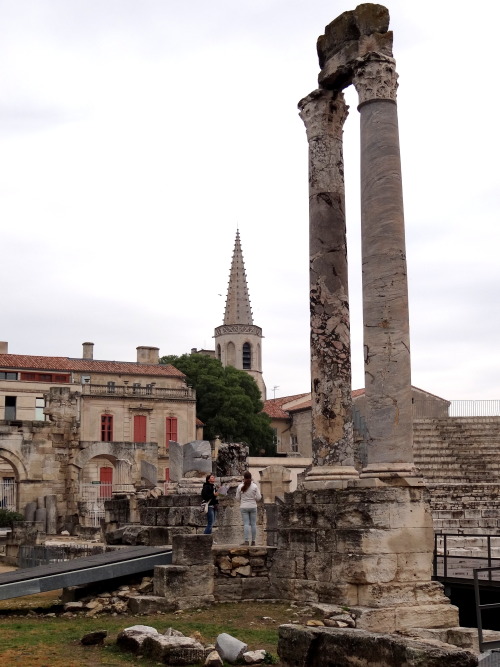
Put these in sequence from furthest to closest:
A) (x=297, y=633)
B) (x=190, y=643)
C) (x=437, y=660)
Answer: (x=190, y=643), (x=297, y=633), (x=437, y=660)

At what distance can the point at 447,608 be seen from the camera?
11195 millimetres

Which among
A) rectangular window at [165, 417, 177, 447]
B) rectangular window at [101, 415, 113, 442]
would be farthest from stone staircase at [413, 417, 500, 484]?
rectangular window at [101, 415, 113, 442]

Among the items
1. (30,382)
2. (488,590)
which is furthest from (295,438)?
(488,590)

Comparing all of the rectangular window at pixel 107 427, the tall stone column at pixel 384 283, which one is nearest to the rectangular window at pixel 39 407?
the rectangular window at pixel 107 427

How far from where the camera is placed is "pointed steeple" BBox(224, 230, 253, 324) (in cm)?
8519

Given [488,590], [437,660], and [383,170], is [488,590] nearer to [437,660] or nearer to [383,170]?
[383,170]

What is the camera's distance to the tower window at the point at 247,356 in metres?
84.2

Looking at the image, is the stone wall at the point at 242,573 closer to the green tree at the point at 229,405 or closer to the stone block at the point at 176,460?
the stone block at the point at 176,460

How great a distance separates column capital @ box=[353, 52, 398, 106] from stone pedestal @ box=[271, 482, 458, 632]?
18.8ft

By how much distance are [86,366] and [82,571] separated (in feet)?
167

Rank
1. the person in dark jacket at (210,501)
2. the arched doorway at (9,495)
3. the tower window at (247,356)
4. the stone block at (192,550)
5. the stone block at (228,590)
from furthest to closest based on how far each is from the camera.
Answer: the tower window at (247,356) → the arched doorway at (9,495) → the person in dark jacket at (210,501) → the stone block at (228,590) → the stone block at (192,550)

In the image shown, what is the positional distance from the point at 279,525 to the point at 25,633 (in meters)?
4.25

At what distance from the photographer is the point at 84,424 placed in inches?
2142

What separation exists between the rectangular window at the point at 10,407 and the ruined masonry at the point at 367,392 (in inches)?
1806
